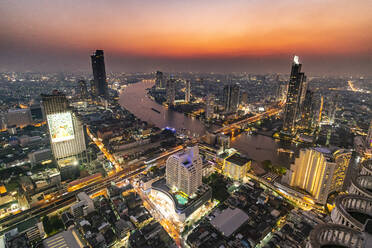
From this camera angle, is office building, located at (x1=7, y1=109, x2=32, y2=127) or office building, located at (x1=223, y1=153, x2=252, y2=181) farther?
office building, located at (x1=7, y1=109, x2=32, y2=127)

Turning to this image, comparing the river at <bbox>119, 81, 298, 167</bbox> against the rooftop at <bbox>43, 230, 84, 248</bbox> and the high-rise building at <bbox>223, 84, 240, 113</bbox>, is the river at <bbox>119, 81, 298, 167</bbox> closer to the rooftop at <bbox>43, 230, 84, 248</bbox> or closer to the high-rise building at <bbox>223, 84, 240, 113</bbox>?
the high-rise building at <bbox>223, 84, 240, 113</bbox>

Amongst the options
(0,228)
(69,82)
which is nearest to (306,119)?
Answer: (0,228)

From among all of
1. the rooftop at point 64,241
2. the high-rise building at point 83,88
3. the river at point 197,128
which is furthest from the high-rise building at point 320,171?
the high-rise building at point 83,88

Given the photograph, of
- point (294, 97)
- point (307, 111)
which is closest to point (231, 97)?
point (294, 97)

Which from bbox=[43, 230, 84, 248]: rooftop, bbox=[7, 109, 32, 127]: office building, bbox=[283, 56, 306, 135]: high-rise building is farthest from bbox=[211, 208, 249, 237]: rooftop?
bbox=[7, 109, 32, 127]: office building

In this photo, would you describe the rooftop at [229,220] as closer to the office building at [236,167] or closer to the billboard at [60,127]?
the office building at [236,167]

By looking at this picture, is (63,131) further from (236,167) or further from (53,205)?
(236,167)

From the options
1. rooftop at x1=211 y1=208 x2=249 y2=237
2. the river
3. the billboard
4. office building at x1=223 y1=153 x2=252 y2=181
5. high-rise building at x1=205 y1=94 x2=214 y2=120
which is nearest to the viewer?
rooftop at x1=211 y1=208 x2=249 y2=237
